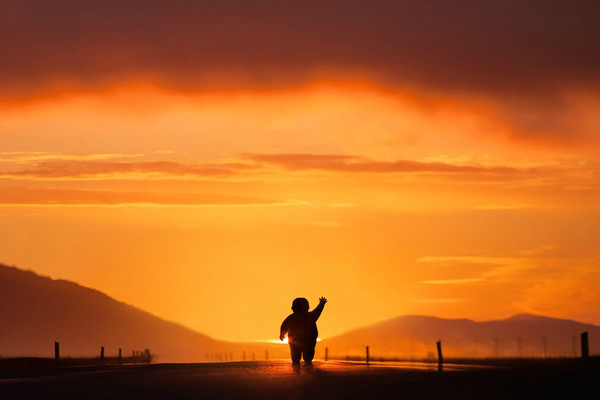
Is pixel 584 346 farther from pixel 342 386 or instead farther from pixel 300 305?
pixel 342 386

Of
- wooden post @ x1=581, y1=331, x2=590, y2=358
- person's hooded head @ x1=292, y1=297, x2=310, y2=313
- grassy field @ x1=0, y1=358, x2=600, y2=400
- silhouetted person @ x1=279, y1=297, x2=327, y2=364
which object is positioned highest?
person's hooded head @ x1=292, y1=297, x2=310, y2=313

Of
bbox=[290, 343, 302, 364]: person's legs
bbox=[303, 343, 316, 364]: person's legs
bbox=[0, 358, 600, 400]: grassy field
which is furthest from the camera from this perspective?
bbox=[303, 343, 316, 364]: person's legs

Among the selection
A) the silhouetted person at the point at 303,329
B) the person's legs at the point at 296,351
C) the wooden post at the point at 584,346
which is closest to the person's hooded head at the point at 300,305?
the silhouetted person at the point at 303,329

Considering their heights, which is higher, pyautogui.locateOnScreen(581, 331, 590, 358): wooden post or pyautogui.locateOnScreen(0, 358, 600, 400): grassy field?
pyautogui.locateOnScreen(581, 331, 590, 358): wooden post

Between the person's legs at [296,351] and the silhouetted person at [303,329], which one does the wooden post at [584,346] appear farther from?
the person's legs at [296,351]

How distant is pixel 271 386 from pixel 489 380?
649cm

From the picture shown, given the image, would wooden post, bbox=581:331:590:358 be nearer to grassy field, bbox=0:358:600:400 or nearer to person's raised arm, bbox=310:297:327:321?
grassy field, bbox=0:358:600:400

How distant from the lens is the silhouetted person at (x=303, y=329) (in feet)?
169

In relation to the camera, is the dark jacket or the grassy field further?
the dark jacket

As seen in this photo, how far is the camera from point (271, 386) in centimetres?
3394

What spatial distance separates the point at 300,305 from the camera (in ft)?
170

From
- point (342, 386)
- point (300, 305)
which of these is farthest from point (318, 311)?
point (342, 386)

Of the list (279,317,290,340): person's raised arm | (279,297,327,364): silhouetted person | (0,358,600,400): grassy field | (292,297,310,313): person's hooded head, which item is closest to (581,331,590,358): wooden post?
(0,358,600,400): grassy field

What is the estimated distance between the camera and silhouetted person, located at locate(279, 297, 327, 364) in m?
51.6
